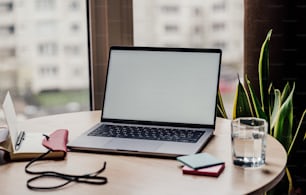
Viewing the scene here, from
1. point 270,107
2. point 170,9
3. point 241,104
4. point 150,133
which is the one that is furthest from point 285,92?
point 150,133

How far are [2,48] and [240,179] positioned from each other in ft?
3.90

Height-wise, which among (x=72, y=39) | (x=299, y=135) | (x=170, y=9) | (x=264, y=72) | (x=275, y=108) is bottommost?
(x=299, y=135)

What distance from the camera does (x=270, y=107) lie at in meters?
1.97

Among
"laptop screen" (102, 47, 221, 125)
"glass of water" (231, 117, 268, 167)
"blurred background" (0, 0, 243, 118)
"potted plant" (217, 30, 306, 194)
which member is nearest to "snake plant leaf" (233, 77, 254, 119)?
"potted plant" (217, 30, 306, 194)

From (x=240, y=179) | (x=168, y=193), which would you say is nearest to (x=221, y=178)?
(x=240, y=179)

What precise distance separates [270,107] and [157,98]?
0.56 m

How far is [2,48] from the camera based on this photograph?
2.04 meters

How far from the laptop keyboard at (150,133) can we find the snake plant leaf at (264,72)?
504mm

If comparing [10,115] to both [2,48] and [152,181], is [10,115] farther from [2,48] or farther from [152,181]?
[2,48]

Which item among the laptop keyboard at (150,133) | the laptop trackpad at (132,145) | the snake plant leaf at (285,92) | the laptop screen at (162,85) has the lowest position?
the laptop trackpad at (132,145)

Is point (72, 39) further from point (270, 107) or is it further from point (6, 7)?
point (270, 107)

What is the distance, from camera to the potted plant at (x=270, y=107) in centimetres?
180

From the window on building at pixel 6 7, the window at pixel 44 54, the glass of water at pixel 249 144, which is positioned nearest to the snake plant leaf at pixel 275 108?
the glass of water at pixel 249 144

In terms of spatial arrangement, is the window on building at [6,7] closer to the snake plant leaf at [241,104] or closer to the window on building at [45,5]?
the window on building at [45,5]
